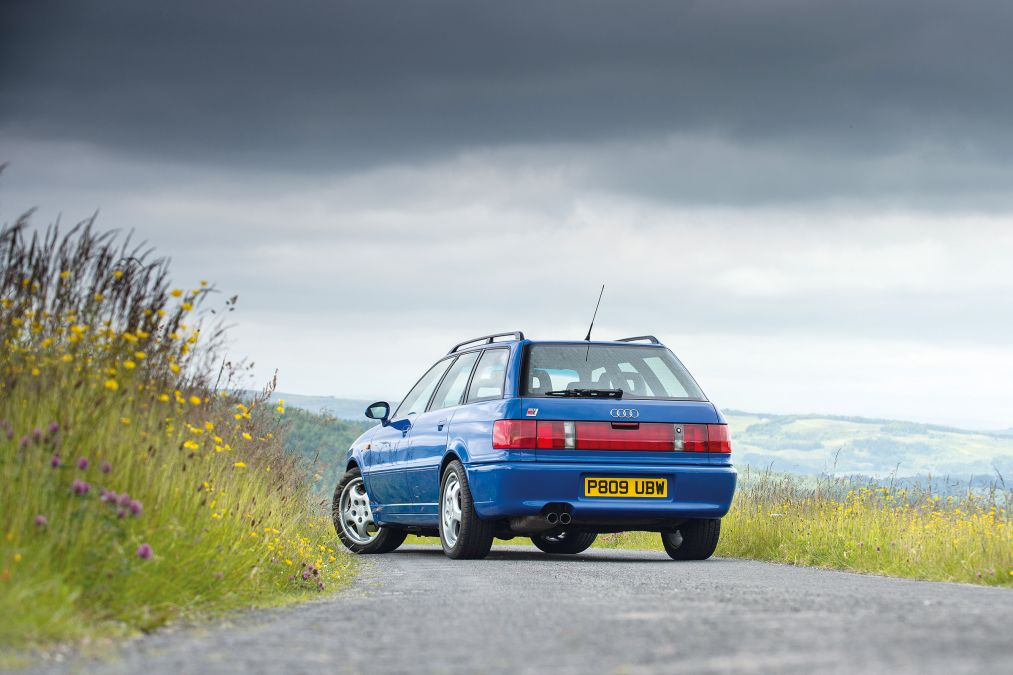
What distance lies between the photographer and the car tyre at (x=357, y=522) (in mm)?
14000

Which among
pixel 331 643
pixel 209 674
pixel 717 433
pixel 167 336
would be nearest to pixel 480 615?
pixel 331 643

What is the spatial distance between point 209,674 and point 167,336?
12.0ft

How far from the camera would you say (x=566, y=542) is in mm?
14070

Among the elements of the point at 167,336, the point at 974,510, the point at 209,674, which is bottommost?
the point at 209,674

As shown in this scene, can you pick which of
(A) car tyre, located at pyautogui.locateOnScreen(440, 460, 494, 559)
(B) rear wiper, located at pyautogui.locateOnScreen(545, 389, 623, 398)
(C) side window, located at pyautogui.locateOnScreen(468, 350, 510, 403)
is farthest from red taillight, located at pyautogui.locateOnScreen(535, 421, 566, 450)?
(A) car tyre, located at pyautogui.locateOnScreen(440, 460, 494, 559)

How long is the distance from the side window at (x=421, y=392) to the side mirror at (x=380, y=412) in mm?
100

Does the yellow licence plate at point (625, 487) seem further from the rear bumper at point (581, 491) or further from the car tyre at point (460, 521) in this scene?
the car tyre at point (460, 521)

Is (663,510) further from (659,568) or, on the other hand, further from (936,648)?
(936,648)

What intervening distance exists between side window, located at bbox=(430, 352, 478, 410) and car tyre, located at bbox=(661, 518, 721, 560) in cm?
234

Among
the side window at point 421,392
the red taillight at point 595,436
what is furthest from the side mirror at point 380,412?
the red taillight at point 595,436

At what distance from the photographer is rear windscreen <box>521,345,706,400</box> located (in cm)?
1142

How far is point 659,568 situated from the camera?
10.5 metres

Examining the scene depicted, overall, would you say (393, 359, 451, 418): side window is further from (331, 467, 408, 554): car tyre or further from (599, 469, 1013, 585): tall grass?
(599, 469, 1013, 585): tall grass

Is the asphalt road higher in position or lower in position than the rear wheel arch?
lower
